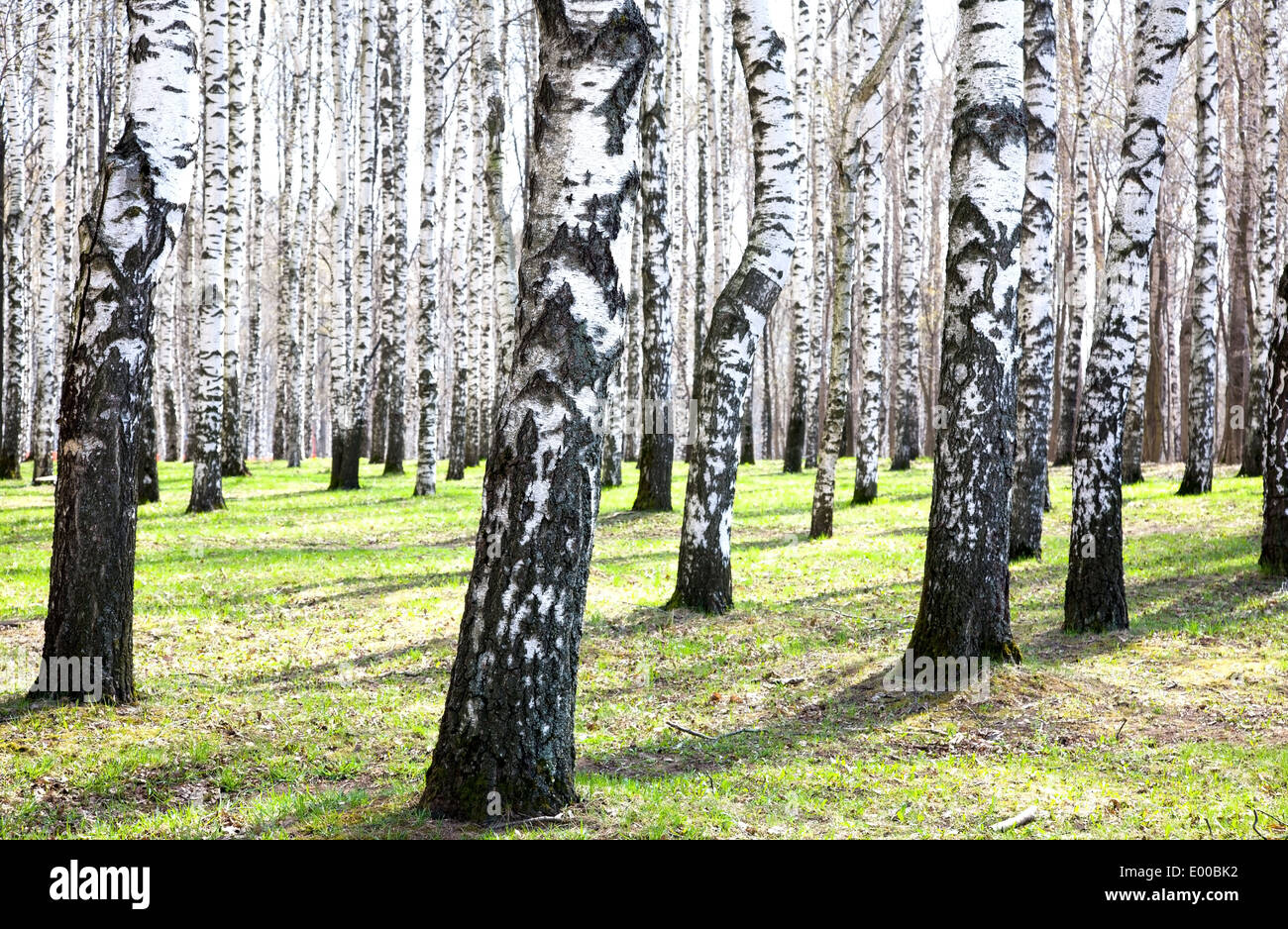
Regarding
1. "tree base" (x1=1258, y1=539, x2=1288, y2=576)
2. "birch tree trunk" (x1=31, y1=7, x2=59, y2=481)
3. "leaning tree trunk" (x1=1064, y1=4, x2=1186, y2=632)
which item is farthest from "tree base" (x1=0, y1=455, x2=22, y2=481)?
"tree base" (x1=1258, y1=539, x2=1288, y2=576)

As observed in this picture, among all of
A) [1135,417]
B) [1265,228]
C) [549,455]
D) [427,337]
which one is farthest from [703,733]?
[1265,228]

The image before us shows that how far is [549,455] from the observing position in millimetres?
4145

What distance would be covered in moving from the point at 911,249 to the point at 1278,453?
36.1 ft

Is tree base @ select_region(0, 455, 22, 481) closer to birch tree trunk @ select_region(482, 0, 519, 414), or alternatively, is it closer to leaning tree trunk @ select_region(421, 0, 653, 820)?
birch tree trunk @ select_region(482, 0, 519, 414)

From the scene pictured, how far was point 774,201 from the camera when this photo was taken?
28.3 feet

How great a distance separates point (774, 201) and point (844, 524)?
20.3 feet

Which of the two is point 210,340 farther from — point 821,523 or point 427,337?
point 821,523

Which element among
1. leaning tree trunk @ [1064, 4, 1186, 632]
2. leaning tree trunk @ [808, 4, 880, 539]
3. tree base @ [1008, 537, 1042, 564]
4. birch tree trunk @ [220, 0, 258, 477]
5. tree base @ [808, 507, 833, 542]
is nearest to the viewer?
leaning tree trunk @ [1064, 4, 1186, 632]

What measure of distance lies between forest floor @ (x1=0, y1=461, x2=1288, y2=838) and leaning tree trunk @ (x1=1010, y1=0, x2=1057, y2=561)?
0.56 metres

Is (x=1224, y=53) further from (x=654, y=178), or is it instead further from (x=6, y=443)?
(x=6, y=443)

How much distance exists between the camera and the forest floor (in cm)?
452

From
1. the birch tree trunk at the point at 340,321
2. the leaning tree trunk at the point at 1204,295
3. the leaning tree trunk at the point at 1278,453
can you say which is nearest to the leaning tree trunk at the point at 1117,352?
the leaning tree trunk at the point at 1278,453

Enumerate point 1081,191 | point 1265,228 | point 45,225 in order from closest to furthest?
point 1265,228 < point 1081,191 < point 45,225
